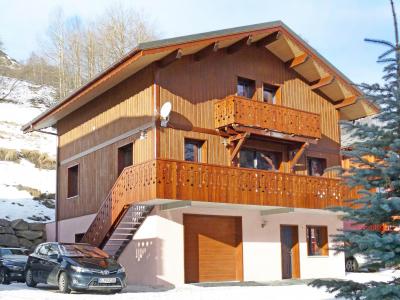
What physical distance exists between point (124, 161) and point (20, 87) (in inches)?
1690

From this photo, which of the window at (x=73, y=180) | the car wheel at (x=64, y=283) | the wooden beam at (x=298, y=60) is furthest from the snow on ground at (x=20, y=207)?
the wooden beam at (x=298, y=60)

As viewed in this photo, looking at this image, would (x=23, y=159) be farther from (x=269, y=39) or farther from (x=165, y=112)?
(x=165, y=112)

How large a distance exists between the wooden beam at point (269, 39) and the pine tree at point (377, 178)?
521 inches

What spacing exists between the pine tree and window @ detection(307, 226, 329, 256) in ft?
46.3

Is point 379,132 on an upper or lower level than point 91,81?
lower

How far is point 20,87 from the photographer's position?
59500 millimetres

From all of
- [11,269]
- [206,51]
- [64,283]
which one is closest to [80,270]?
[64,283]

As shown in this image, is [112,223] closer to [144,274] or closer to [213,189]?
[144,274]

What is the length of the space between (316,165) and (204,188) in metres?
7.95

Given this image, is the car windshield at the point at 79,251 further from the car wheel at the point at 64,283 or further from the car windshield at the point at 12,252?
the car windshield at the point at 12,252

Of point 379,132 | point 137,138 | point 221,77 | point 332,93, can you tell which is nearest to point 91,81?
point 137,138

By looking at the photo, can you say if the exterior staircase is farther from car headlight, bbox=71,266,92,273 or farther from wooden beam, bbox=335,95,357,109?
wooden beam, bbox=335,95,357,109

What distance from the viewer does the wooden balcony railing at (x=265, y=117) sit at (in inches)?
748

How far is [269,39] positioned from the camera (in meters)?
21.4
